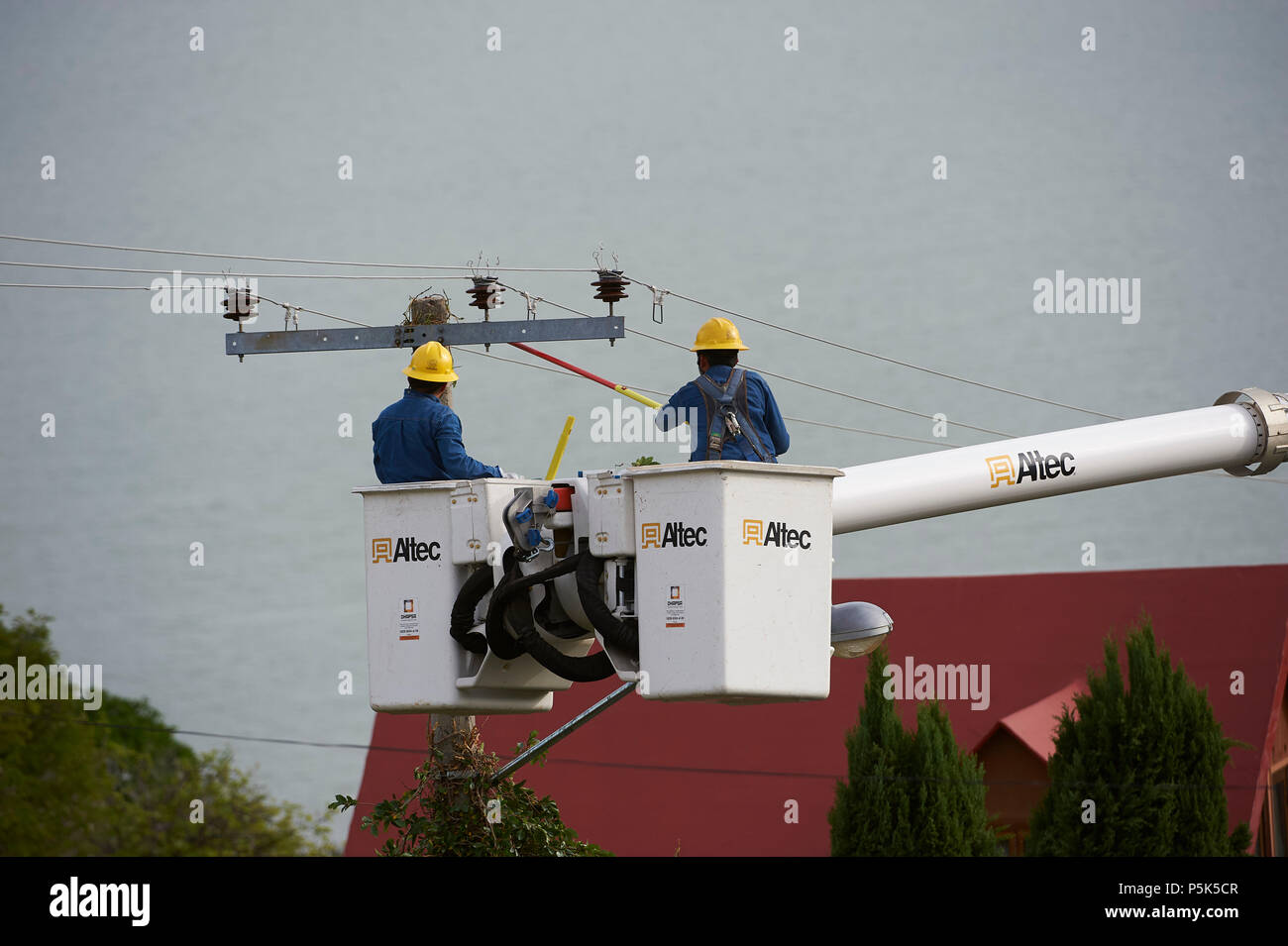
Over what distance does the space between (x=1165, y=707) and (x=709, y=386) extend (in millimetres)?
9822

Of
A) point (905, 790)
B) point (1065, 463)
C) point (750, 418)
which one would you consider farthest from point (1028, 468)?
point (905, 790)

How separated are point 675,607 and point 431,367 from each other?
8.03 feet

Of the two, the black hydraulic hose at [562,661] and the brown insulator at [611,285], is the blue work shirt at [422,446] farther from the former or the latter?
the brown insulator at [611,285]

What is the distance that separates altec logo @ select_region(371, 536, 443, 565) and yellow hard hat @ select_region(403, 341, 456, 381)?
3.52 feet

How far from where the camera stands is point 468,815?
13.0 meters

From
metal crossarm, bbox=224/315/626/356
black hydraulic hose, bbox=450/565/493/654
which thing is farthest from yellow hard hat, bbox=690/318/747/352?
metal crossarm, bbox=224/315/626/356

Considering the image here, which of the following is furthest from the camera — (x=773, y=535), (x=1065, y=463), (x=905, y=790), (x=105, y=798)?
(x=105, y=798)

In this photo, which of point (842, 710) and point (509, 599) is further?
point (842, 710)

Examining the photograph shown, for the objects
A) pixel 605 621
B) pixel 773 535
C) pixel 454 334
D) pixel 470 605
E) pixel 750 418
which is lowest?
pixel 605 621

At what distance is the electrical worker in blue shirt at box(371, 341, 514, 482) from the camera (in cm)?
1013

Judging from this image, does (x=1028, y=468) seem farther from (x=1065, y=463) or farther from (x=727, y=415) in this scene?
(x=727, y=415)

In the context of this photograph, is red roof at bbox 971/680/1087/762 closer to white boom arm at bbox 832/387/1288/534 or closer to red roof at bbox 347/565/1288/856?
red roof at bbox 347/565/1288/856
